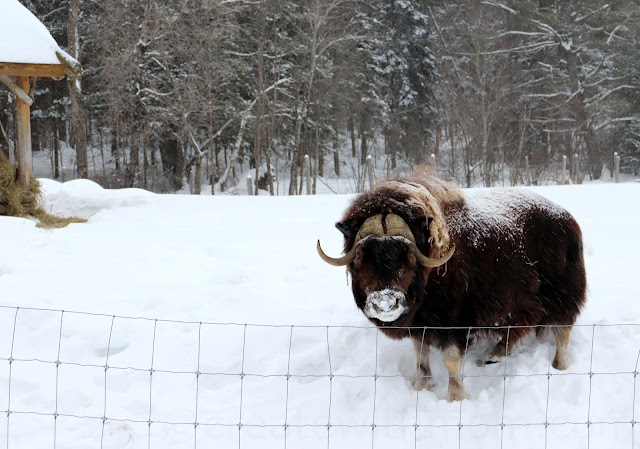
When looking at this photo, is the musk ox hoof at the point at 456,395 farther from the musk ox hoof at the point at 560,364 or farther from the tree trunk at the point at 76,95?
the tree trunk at the point at 76,95

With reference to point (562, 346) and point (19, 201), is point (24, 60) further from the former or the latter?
point (562, 346)

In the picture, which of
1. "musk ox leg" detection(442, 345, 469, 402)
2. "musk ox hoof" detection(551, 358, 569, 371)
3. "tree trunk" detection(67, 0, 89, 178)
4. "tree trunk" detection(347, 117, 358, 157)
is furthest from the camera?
"tree trunk" detection(347, 117, 358, 157)

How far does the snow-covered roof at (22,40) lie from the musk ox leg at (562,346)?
8855mm

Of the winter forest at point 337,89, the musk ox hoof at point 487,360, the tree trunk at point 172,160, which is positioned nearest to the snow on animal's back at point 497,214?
the musk ox hoof at point 487,360

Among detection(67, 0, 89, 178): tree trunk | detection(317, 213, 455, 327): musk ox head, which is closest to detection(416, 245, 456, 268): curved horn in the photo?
detection(317, 213, 455, 327): musk ox head

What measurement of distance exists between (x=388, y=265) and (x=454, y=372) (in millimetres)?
983

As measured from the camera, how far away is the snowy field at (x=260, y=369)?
3.66m

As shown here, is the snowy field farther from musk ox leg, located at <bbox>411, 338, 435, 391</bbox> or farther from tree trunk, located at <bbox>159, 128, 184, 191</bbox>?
tree trunk, located at <bbox>159, 128, 184, 191</bbox>

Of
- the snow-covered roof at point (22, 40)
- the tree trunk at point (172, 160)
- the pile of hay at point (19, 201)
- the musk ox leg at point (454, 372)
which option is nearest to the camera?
the musk ox leg at point (454, 372)

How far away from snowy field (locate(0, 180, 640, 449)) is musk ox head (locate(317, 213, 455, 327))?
0.73m

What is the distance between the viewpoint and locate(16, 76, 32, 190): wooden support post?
10234 millimetres

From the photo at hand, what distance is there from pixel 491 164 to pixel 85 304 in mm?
24433

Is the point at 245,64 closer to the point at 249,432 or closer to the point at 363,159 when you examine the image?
the point at 363,159

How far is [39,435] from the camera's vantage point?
357 centimetres
